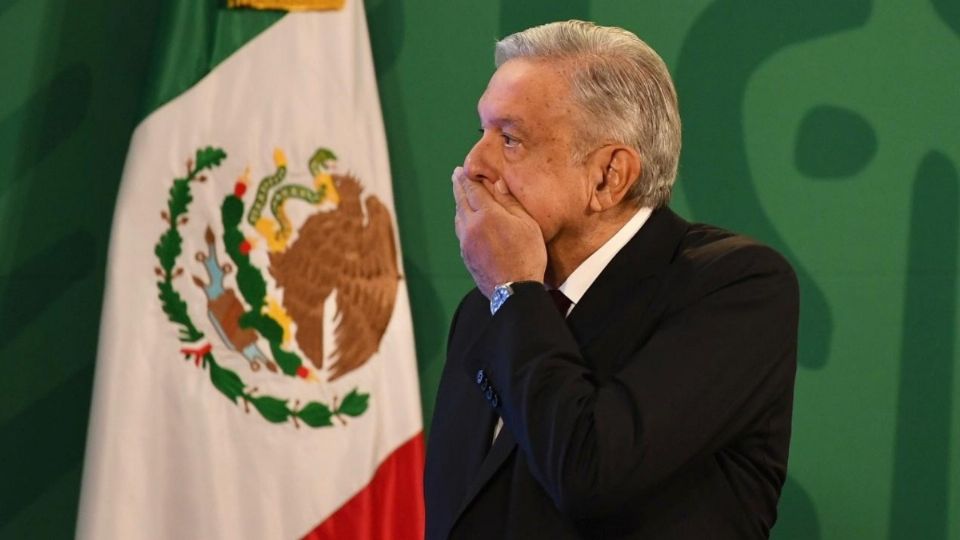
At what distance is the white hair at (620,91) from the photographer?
59.0 inches

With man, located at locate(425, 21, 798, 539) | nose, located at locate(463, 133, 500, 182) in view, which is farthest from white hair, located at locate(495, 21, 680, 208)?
nose, located at locate(463, 133, 500, 182)

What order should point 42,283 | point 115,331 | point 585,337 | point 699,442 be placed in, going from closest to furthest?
point 699,442 < point 585,337 < point 115,331 < point 42,283

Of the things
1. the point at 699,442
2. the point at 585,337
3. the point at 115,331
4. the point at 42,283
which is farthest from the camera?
the point at 42,283

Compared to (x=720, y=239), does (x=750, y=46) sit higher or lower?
higher

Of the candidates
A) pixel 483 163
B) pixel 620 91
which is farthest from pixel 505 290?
A: pixel 620 91

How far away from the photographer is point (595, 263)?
1521 mm

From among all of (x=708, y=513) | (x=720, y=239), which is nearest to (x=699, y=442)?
(x=708, y=513)

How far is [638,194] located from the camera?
1.54 metres

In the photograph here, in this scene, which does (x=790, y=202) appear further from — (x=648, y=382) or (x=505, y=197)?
(x=648, y=382)

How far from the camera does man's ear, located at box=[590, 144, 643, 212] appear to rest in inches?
59.4

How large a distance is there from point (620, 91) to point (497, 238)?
0.79 ft

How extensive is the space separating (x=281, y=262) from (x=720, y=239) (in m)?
1.60

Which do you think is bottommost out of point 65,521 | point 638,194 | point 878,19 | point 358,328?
point 65,521

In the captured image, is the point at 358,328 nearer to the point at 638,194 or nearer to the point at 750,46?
the point at 750,46
